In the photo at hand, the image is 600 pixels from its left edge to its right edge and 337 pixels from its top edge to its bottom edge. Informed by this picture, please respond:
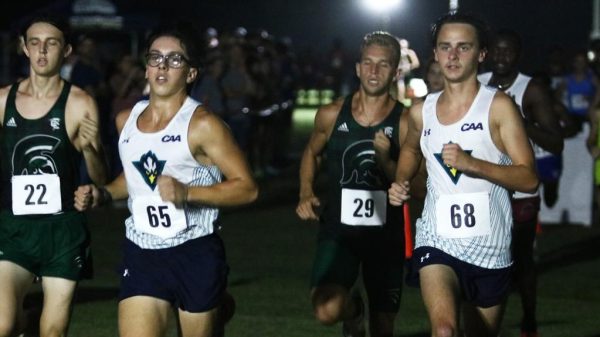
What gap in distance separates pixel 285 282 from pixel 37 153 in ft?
17.2

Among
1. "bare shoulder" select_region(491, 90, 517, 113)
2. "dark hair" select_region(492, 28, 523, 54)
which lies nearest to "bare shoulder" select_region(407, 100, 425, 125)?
"bare shoulder" select_region(491, 90, 517, 113)

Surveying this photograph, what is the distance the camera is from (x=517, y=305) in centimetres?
1159

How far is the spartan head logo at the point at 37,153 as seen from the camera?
25.0 ft

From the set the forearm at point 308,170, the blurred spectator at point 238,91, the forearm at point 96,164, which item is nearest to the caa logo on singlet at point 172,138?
the forearm at point 96,164

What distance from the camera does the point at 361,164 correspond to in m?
8.37

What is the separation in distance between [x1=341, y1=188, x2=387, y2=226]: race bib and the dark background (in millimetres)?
19748

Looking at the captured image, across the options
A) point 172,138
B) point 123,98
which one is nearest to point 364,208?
point 172,138

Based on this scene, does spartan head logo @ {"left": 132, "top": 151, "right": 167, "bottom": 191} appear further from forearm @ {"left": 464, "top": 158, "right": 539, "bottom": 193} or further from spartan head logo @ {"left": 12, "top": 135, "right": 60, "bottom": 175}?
forearm @ {"left": 464, "top": 158, "right": 539, "bottom": 193}

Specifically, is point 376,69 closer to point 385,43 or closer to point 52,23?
point 385,43

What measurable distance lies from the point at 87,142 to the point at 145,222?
0.99 meters

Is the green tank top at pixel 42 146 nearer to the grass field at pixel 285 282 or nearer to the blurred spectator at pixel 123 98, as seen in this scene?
the grass field at pixel 285 282

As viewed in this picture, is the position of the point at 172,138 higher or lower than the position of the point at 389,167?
higher

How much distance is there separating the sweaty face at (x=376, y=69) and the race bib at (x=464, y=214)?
1402 mm

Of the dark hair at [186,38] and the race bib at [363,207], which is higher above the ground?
the dark hair at [186,38]
